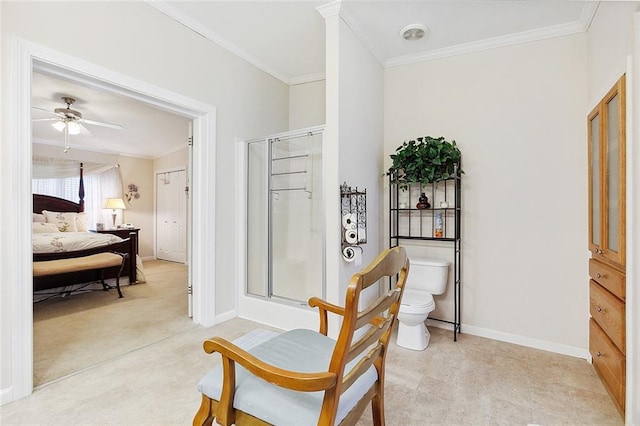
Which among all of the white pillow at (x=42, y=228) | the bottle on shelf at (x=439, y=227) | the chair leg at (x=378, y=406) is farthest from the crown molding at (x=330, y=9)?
the white pillow at (x=42, y=228)

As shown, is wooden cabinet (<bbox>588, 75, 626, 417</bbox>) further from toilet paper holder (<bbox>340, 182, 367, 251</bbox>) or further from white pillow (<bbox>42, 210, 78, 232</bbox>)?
white pillow (<bbox>42, 210, 78, 232</bbox>)

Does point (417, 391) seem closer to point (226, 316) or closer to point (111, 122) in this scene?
point (226, 316)

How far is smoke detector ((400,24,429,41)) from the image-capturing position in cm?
257

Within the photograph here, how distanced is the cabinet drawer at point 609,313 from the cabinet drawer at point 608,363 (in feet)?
0.16

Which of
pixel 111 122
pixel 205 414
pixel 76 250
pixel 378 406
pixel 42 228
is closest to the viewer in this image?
pixel 205 414

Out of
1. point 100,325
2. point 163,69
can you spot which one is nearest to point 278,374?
point 163,69

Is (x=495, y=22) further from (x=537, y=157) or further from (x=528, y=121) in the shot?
(x=537, y=157)

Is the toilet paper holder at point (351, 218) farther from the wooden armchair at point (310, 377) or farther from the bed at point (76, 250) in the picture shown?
the bed at point (76, 250)

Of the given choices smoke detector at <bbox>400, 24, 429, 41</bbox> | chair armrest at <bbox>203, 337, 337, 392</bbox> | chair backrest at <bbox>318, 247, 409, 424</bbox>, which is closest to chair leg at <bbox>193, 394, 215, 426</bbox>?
chair armrest at <bbox>203, 337, 337, 392</bbox>

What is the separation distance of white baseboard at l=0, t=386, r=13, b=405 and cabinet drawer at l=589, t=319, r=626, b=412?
11.0ft

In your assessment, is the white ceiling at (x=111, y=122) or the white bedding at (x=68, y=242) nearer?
the white ceiling at (x=111, y=122)

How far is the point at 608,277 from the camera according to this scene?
1.87m

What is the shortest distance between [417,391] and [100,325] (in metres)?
2.86

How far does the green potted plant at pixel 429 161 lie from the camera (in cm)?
266
